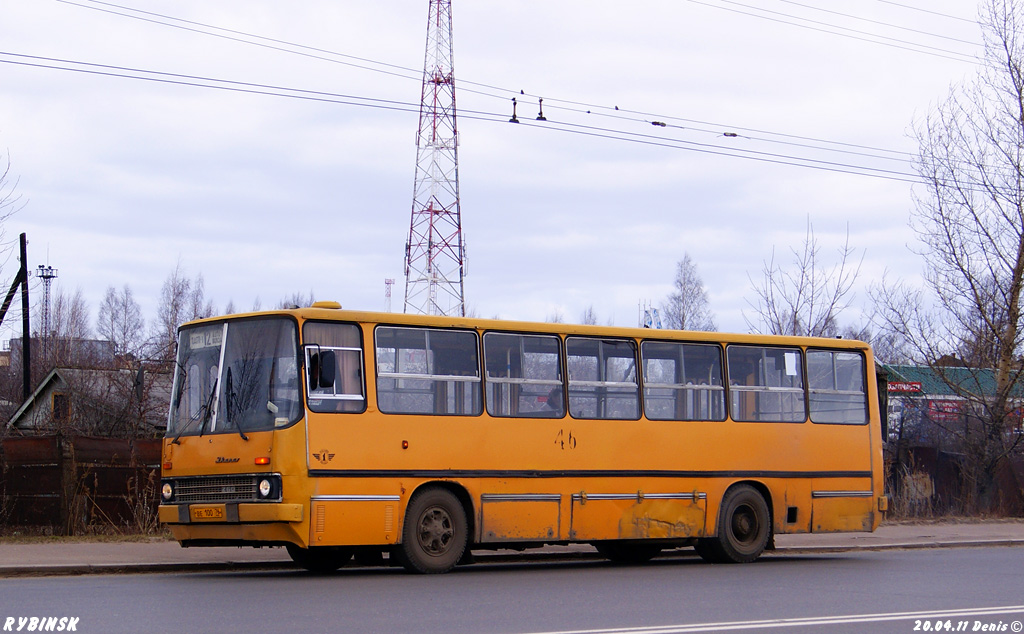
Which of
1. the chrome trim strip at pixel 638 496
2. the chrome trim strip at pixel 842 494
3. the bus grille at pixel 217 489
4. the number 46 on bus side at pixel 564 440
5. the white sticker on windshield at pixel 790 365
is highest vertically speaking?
the white sticker on windshield at pixel 790 365

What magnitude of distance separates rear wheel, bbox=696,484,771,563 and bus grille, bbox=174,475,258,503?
274 inches

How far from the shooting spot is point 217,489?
1358cm

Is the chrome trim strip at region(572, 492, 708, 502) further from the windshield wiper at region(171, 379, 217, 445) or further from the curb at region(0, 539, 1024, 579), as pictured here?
the windshield wiper at region(171, 379, 217, 445)

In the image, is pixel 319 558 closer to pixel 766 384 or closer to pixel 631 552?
pixel 631 552

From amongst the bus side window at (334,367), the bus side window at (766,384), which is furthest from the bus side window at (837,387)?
the bus side window at (334,367)

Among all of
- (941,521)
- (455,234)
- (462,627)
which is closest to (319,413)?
(462,627)

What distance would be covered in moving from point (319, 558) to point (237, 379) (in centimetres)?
264

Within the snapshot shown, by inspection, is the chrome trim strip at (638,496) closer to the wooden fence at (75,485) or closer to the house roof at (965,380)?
the wooden fence at (75,485)

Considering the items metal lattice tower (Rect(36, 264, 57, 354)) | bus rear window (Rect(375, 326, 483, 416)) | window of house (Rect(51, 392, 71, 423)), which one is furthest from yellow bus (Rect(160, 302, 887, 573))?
metal lattice tower (Rect(36, 264, 57, 354))

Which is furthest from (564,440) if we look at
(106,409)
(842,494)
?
(106,409)

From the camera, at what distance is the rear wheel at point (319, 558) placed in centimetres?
1481

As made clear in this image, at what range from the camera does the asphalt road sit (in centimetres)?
930

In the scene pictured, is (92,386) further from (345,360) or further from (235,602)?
(235,602)

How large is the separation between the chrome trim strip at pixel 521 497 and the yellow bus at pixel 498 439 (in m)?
0.02
